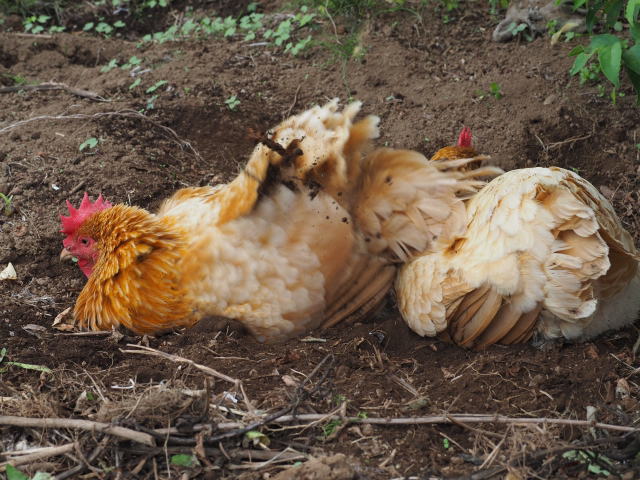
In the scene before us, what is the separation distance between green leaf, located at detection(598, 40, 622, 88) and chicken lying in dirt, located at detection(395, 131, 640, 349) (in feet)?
1.61

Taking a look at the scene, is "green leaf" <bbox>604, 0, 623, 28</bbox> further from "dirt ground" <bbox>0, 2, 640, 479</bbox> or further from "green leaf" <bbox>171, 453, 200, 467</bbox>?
"green leaf" <bbox>171, 453, 200, 467</bbox>

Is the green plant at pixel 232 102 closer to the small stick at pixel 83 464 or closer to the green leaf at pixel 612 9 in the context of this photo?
the green leaf at pixel 612 9

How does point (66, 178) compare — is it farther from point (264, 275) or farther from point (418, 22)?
point (418, 22)

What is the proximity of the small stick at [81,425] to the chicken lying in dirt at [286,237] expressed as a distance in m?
0.88

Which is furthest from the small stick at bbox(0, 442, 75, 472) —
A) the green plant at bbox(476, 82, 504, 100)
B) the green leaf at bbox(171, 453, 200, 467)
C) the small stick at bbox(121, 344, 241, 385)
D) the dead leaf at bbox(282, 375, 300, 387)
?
the green plant at bbox(476, 82, 504, 100)

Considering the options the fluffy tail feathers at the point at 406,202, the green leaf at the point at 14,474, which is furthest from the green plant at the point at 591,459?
the green leaf at the point at 14,474

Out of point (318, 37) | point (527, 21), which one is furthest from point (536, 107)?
point (318, 37)

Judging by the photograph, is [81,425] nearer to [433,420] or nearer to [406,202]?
[433,420]

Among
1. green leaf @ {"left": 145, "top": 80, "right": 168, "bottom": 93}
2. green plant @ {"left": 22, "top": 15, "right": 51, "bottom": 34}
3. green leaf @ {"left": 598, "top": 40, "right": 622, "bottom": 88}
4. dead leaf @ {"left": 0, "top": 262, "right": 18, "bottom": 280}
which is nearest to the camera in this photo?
green leaf @ {"left": 598, "top": 40, "right": 622, "bottom": 88}

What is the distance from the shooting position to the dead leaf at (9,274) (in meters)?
3.88

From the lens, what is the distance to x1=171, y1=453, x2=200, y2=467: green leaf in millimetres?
2387

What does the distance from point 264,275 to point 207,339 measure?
16.5 inches

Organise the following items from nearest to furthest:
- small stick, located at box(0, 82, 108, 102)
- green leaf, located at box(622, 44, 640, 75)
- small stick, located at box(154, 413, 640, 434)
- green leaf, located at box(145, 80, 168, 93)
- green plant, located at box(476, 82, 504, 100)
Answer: small stick, located at box(154, 413, 640, 434), green leaf, located at box(622, 44, 640, 75), green plant, located at box(476, 82, 504, 100), green leaf, located at box(145, 80, 168, 93), small stick, located at box(0, 82, 108, 102)

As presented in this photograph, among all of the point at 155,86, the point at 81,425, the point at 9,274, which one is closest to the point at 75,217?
the point at 9,274
